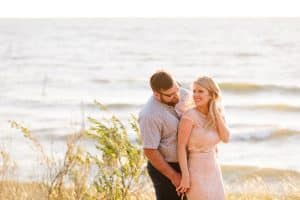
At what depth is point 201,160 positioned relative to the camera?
5957 millimetres

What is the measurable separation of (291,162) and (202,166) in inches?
466

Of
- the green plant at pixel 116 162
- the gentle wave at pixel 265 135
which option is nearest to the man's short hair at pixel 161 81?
the green plant at pixel 116 162

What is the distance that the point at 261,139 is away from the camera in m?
21.0

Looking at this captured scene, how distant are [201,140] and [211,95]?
370 mm

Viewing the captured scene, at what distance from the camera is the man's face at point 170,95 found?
5.84 m

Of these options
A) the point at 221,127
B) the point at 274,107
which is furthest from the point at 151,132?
the point at 274,107

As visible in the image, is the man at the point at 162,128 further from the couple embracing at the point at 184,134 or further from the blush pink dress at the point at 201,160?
the blush pink dress at the point at 201,160

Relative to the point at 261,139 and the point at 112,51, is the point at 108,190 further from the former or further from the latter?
the point at 112,51

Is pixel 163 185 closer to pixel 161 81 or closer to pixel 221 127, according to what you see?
pixel 221 127

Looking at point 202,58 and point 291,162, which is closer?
point 291,162

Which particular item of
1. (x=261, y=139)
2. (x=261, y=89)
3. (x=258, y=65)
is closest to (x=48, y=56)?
(x=258, y=65)

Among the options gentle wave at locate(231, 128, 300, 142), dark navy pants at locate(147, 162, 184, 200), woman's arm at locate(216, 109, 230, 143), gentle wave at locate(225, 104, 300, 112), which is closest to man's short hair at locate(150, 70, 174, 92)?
woman's arm at locate(216, 109, 230, 143)

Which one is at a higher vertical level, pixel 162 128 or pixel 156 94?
pixel 156 94

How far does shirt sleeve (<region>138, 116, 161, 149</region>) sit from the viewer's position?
19.2ft
